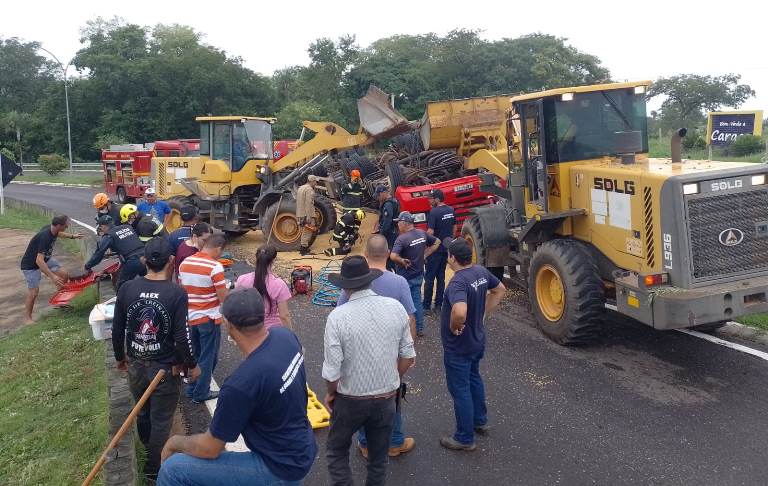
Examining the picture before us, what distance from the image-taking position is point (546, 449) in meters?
5.26

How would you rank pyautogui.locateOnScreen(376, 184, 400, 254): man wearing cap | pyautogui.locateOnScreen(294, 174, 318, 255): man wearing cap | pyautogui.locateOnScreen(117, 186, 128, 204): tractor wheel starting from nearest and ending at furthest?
pyautogui.locateOnScreen(376, 184, 400, 254): man wearing cap → pyautogui.locateOnScreen(294, 174, 318, 255): man wearing cap → pyautogui.locateOnScreen(117, 186, 128, 204): tractor wheel

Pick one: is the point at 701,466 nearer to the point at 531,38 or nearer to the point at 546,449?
the point at 546,449

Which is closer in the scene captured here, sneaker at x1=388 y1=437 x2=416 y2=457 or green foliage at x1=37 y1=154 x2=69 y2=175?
sneaker at x1=388 y1=437 x2=416 y2=457

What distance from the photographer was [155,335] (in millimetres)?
4793

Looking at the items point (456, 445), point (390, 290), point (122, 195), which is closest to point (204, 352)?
point (390, 290)

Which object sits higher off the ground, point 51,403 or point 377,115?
point 377,115

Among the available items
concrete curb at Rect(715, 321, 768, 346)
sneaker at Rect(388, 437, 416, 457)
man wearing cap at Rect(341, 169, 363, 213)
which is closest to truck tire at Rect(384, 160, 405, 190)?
man wearing cap at Rect(341, 169, 363, 213)

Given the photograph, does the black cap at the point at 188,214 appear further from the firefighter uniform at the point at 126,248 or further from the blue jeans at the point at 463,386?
the blue jeans at the point at 463,386

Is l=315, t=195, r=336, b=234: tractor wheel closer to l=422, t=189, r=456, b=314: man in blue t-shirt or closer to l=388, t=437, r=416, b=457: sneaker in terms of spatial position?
l=422, t=189, r=456, b=314: man in blue t-shirt

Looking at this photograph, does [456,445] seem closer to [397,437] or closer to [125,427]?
[397,437]

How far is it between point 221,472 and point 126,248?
527cm

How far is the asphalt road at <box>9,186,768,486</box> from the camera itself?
493 cm

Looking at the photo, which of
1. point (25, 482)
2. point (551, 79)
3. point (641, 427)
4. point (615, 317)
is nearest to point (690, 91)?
point (551, 79)

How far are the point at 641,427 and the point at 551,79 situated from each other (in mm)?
36343
